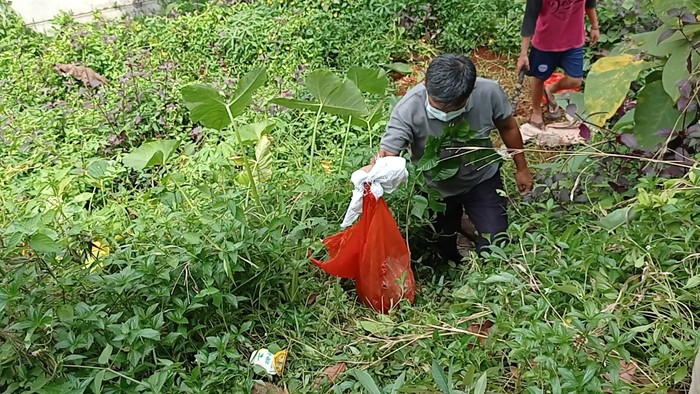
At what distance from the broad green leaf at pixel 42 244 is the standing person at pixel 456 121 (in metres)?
1.29

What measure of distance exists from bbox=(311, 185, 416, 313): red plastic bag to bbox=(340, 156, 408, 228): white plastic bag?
3 centimetres

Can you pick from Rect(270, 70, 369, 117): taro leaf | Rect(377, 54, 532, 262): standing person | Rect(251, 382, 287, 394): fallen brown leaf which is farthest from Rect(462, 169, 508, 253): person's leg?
Rect(251, 382, 287, 394): fallen brown leaf

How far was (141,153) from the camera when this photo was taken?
2.78 m

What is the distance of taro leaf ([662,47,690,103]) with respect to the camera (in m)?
2.18

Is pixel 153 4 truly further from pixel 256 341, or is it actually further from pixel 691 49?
pixel 691 49

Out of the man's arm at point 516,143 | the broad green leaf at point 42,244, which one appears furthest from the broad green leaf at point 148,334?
the man's arm at point 516,143

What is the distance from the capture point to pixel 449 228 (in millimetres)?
3027

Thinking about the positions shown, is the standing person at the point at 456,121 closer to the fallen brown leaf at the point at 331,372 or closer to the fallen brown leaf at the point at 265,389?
the fallen brown leaf at the point at 331,372

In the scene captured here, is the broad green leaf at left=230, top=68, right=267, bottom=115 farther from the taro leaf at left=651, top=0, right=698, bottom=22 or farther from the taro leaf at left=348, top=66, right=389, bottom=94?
the taro leaf at left=651, top=0, right=698, bottom=22

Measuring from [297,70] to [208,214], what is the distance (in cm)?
209

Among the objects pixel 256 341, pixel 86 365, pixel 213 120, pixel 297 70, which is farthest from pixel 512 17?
pixel 86 365

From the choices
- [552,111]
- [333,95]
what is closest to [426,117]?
[333,95]

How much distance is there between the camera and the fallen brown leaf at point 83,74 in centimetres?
430

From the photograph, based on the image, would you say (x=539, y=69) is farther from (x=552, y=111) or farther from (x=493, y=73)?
(x=493, y=73)
